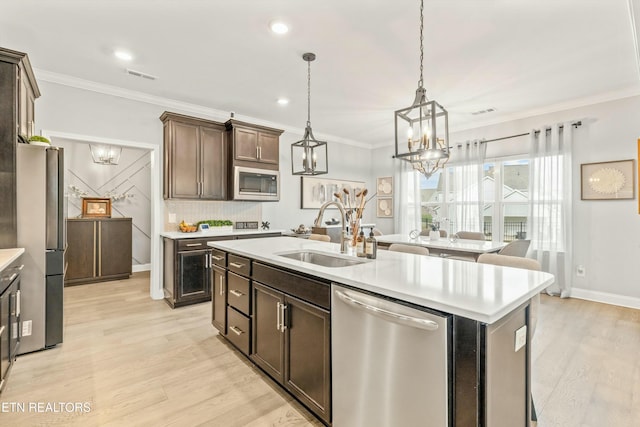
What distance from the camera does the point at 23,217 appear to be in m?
2.58

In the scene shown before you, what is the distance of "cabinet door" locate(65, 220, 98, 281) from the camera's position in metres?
5.05

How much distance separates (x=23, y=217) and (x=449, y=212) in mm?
5792

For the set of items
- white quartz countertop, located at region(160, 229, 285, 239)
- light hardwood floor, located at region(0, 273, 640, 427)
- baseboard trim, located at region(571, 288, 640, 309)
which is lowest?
light hardwood floor, located at region(0, 273, 640, 427)

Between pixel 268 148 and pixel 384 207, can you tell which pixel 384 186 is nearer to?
pixel 384 207

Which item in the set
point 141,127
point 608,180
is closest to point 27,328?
point 141,127

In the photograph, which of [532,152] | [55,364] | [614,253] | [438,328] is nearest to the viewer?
[438,328]

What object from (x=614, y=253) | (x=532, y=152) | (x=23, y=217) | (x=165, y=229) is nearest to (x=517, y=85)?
(x=532, y=152)

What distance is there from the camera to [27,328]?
2.62 m

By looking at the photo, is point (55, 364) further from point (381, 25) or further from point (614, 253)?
point (614, 253)

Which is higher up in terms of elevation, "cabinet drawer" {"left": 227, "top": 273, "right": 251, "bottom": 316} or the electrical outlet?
"cabinet drawer" {"left": 227, "top": 273, "right": 251, "bottom": 316}

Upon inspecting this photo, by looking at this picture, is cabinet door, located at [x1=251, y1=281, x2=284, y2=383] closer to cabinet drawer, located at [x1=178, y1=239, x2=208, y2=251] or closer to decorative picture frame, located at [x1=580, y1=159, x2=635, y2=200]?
cabinet drawer, located at [x1=178, y1=239, x2=208, y2=251]

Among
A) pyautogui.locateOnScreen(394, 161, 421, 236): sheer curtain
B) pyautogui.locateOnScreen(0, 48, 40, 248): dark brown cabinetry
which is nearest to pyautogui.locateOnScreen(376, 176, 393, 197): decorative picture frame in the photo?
pyautogui.locateOnScreen(394, 161, 421, 236): sheer curtain

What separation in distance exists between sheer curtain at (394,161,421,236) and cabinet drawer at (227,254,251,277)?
4.54 metres

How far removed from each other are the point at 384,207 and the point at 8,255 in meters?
6.07
